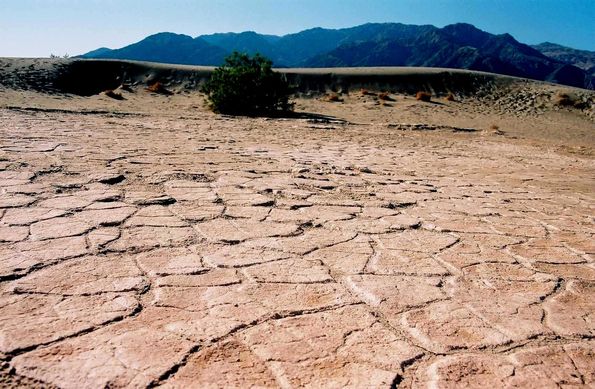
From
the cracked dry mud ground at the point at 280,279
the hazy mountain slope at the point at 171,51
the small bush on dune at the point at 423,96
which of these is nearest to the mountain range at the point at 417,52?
the hazy mountain slope at the point at 171,51

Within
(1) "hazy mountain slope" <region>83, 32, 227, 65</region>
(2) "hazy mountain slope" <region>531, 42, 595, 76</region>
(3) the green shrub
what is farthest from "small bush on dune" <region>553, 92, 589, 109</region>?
(1) "hazy mountain slope" <region>83, 32, 227, 65</region>

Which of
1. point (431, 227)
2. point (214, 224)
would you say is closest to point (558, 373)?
point (431, 227)

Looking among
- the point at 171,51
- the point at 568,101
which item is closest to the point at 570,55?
the point at 171,51

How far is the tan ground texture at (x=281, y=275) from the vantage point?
5.23 ft

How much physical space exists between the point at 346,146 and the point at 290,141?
2.85ft

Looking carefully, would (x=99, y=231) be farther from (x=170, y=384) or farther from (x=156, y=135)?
(x=156, y=135)

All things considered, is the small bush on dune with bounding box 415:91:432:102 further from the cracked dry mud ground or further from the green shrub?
the cracked dry mud ground

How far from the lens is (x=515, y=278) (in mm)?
2461

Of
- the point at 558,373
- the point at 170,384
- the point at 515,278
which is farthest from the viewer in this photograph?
the point at 515,278

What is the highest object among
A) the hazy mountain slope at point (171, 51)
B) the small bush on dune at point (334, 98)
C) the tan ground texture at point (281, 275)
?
the hazy mountain slope at point (171, 51)

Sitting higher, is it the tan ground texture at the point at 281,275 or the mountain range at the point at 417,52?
the mountain range at the point at 417,52

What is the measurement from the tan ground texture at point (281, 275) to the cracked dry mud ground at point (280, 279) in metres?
0.01

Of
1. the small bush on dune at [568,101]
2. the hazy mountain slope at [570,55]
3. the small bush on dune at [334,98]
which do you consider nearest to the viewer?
the small bush on dune at [334,98]

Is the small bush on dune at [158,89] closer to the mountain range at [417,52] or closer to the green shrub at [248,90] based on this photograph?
the green shrub at [248,90]
